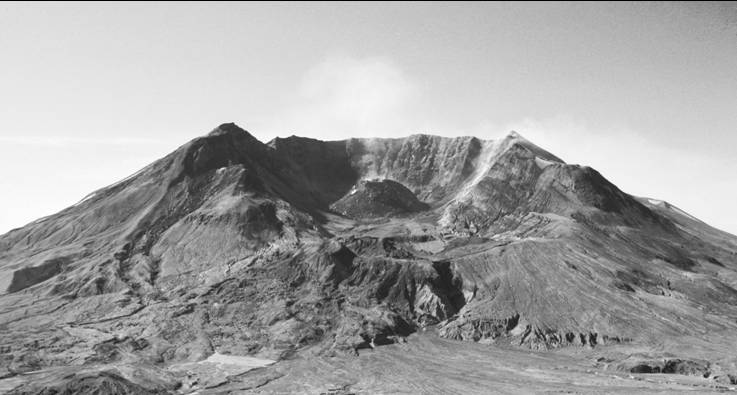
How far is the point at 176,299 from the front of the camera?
611ft

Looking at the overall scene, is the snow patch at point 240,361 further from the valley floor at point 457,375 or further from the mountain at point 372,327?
the valley floor at point 457,375

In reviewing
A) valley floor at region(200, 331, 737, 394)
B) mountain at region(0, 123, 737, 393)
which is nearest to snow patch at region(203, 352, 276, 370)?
mountain at region(0, 123, 737, 393)

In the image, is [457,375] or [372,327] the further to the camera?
[372,327]

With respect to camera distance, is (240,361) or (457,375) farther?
(240,361)

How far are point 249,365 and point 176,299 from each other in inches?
1991

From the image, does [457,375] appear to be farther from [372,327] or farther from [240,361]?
[240,361]

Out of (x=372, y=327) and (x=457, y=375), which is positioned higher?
(x=372, y=327)

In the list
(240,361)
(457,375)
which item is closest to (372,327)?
(457,375)

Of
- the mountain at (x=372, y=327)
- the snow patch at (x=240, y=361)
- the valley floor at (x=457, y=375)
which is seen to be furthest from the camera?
the snow patch at (x=240, y=361)

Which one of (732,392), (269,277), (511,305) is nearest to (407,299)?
(511,305)

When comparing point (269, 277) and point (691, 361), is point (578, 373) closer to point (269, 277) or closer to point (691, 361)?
point (691, 361)

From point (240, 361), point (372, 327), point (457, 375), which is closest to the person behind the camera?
point (457, 375)

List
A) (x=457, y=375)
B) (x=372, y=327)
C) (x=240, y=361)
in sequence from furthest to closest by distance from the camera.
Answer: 1. (x=372, y=327)
2. (x=240, y=361)
3. (x=457, y=375)

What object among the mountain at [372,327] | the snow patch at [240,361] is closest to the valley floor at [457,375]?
the mountain at [372,327]
